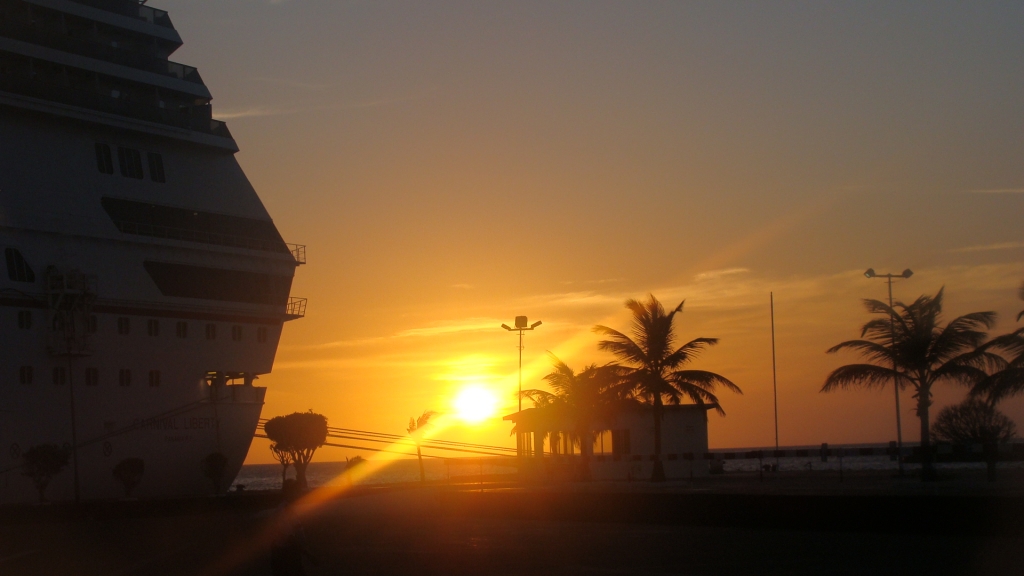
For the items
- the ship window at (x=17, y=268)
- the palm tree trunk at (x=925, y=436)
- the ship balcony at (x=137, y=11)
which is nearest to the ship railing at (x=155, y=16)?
the ship balcony at (x=137, y=11)

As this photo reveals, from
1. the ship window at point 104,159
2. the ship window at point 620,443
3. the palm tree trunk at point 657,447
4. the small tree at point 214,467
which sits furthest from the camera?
the ship window at point 620,443

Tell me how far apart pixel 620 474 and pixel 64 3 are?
30262mm

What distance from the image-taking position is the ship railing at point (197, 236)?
135ft

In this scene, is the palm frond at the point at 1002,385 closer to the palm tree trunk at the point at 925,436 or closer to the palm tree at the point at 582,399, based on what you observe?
the palm tree trunk at the point at 925,436

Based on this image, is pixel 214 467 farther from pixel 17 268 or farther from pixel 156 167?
pixel 156 167

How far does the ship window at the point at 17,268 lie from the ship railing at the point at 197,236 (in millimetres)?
3957

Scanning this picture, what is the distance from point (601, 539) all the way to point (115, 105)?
31882mm

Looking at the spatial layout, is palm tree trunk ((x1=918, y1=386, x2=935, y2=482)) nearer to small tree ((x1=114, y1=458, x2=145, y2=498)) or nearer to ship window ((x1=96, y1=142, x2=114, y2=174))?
small tree ((x1=114, y1=458, x2=145, y2=498))

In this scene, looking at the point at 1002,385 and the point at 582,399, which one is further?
the point at 582,399

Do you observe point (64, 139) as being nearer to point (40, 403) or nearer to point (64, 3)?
point (64, 3)

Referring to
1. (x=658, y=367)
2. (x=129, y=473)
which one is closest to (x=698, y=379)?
(x=658, y=367)

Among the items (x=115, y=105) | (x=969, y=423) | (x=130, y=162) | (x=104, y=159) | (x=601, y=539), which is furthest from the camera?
(x=969, y=423)

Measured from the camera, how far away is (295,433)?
47250 millimetres

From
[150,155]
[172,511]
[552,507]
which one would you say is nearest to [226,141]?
[150,155]
